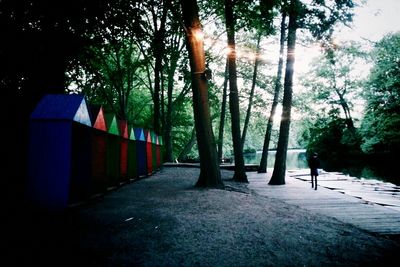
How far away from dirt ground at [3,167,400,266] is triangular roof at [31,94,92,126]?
6.95ft

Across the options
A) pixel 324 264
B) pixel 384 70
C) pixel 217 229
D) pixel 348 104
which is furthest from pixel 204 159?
pixel 348 104

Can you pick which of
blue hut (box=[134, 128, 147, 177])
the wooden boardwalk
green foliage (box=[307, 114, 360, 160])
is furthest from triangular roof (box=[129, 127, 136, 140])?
green foliage (box=[307, 114, 360, 160])

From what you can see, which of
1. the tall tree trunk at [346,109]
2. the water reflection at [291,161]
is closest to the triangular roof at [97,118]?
the water reflection at [291,161]

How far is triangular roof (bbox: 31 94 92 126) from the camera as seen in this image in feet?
21.1

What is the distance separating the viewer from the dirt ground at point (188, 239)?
3.83 metres

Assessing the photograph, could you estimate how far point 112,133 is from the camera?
388 inches

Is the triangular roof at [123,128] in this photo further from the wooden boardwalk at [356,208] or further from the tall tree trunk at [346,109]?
the tall tree trunk at [346,109]

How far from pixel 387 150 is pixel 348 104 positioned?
816 cm

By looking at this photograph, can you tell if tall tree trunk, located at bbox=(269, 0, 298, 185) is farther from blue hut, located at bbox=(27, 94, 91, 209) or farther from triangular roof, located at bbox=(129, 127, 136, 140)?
blue hut, located at bbox=(27, 94, 91, 209)

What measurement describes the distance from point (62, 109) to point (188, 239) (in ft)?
14.1

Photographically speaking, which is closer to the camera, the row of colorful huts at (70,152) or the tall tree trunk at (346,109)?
the row of colorful huts at (70,152)

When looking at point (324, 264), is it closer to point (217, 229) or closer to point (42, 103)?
point (217, 229)

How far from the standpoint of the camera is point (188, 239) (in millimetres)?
4543

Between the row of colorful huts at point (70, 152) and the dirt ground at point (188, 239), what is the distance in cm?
55
